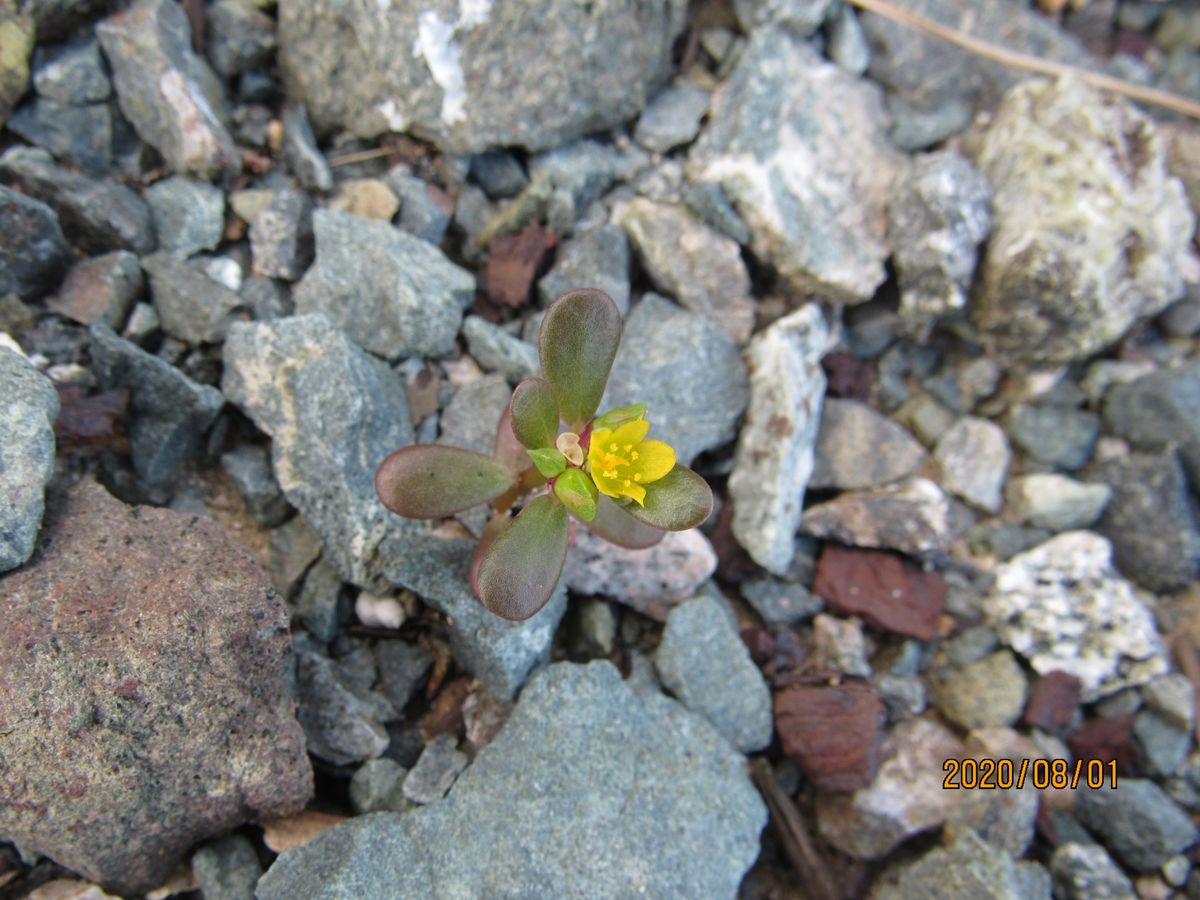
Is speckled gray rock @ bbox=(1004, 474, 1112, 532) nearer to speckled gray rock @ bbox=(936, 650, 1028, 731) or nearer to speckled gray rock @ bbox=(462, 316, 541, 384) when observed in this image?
speckled gray rock @ bbox=(936, 650, 1028, 731)

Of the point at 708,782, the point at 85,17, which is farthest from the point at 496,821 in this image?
the point at 85,17

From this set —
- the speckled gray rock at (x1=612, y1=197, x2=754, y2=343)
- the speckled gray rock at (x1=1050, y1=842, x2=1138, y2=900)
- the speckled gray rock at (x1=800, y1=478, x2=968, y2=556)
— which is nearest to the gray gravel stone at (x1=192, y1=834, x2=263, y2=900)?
the speckled gray rock at (x1=800, y1=478, x2=968, y2=556)

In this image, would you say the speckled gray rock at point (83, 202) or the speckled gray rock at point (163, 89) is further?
the speckled gray rock at point (163, 89)

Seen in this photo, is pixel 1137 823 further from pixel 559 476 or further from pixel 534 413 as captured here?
pixel 534 413

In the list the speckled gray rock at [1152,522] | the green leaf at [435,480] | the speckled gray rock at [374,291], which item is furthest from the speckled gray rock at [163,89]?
the speckled gray rock at [1152,522]

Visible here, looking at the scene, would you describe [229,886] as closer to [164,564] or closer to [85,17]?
[164,564]

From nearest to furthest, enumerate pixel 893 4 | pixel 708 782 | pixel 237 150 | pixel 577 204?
pixel 708 782
pixel 237 150
pixel 577 204
pixel 893 4

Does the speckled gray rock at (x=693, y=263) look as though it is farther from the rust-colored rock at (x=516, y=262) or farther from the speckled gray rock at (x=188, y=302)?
the speckled gray rock at (x=188, y=302)

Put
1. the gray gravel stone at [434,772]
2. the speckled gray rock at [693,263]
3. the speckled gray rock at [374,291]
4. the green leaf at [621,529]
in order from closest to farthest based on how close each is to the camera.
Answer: the gray gravel stone at [434,772], the green leaf at [621,529], the speckled gray rock at [374,291], the speckled gray rock at [693,263]
